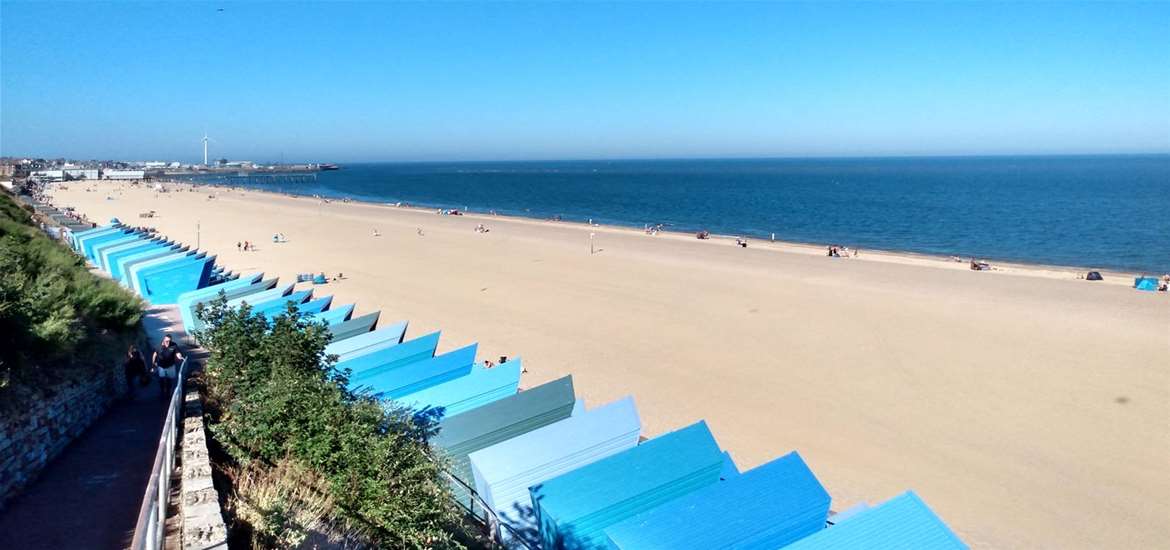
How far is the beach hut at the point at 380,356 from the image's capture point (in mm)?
9938

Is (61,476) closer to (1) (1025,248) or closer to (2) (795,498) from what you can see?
(2) (795,498)

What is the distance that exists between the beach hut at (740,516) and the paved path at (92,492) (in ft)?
13.1

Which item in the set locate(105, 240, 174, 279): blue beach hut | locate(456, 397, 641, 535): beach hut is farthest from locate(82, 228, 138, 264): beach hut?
locate(456, 397, 641, 535): beach hut

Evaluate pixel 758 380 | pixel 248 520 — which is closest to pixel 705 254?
pixel 758 380

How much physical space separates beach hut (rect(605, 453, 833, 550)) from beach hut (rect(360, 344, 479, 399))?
4.79 meters

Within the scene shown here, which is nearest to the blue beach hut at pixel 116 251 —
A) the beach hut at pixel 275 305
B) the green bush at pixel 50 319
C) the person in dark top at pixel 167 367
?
the beach hut at pixel 275 305

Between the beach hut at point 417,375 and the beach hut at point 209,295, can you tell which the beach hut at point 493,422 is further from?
the beach hut at point 209,295

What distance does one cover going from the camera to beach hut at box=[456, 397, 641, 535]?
22.1 ft

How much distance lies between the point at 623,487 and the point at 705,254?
969 inches

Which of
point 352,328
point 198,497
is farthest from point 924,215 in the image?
point 198,497

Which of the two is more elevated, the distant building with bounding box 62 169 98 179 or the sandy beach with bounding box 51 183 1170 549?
the distant building with bounding box 62 169 98 179

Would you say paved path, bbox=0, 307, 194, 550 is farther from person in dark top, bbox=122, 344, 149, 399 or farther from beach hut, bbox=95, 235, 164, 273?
beach hut, bbox=95, 235, 164, 273

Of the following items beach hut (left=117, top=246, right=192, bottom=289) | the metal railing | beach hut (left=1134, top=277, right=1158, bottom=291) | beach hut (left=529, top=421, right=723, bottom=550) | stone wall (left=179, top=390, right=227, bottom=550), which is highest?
beach hut (left=117, top=246, right=192, bottom=289)

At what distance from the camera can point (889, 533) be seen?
5152 mm
